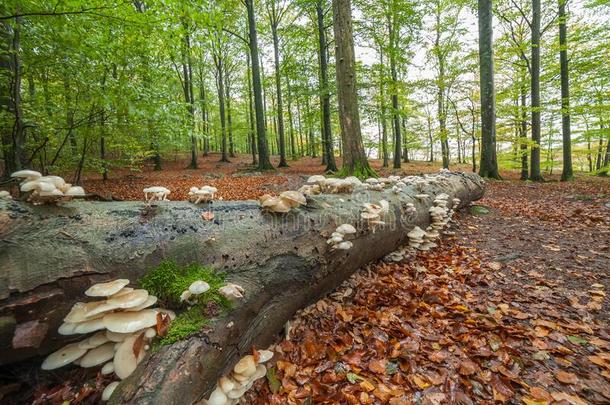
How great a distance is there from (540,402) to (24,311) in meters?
3.21

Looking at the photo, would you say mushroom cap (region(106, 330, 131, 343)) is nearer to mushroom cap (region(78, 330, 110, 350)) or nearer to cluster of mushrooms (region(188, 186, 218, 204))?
mushroom cap (region(78, 330, 110, 350))

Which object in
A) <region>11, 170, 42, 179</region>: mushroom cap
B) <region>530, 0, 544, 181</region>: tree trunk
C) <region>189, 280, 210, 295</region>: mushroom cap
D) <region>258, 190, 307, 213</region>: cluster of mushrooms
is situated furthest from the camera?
<region>530, 0, 544, 181</region>: tree trunk

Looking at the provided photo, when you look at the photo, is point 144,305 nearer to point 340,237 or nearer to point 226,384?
point 226,384

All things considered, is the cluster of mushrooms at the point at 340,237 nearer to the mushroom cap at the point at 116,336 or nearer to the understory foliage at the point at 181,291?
the understory foliage at the point at 181,291

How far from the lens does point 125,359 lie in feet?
4.80

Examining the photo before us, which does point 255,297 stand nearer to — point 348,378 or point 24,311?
point 348,378

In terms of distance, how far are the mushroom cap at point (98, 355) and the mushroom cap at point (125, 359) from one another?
0.35 ft

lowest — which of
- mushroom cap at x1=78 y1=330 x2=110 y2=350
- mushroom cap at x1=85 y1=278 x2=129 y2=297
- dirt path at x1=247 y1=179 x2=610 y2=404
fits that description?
dirt path at x1=247 y1=179 x2=610 y2=404

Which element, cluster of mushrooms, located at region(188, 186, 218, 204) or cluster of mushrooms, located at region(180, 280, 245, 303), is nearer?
cluster of mushrooms, located at region(180, 280, 245, 303)

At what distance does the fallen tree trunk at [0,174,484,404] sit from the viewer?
1455 mm

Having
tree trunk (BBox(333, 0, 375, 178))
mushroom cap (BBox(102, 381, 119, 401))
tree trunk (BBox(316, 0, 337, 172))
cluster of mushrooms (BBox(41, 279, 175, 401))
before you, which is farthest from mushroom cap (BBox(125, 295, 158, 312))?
tree trunk (BBox(316, 0, 337, 172))

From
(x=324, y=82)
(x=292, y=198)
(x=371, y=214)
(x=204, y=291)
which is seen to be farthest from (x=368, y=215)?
(x=324, y=82)

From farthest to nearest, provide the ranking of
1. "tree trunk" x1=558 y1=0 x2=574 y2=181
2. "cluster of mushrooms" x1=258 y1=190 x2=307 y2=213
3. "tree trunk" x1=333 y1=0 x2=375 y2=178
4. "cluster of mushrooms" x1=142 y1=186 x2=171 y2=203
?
"tree trunk" x1=558 y1=0 x2=574 y2=181, "tree trunk" x1=333 y1=0 x2=375 y2=178, "cluster of mushrooms" x1=258 y1=190 x2=307 y2=213, "cluster of mushrooms" x1=142 y1=186 x2=171 y2=203

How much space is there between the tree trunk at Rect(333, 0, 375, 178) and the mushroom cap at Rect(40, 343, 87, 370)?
235 inches
